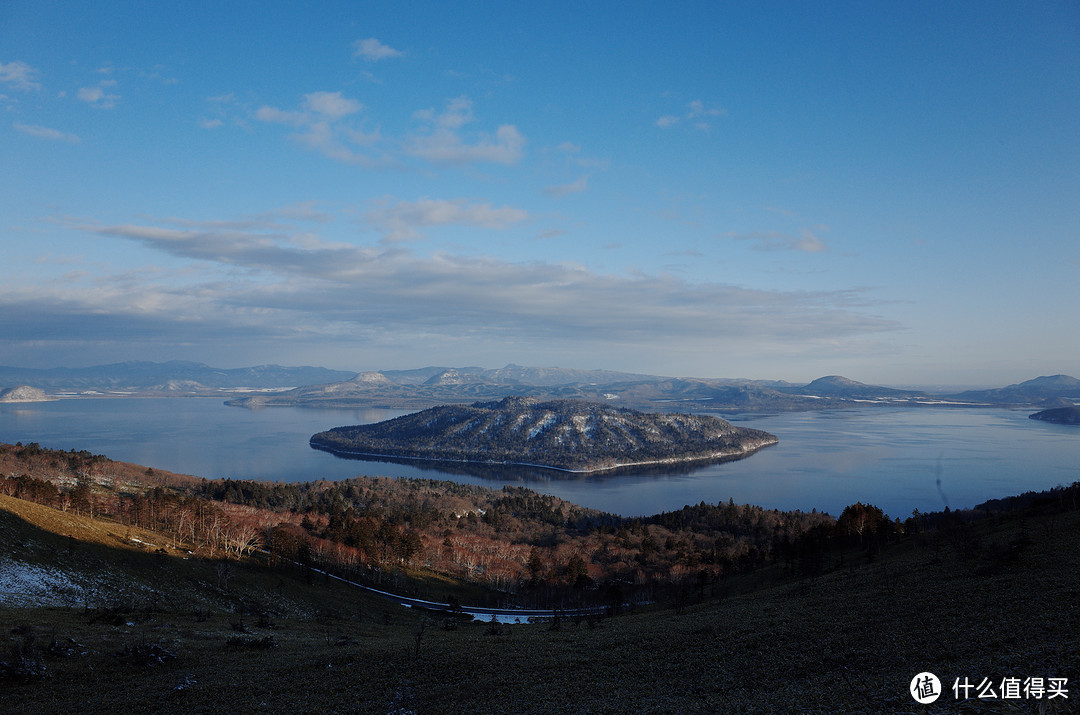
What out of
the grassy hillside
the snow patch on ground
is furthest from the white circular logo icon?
the snow patch on ground

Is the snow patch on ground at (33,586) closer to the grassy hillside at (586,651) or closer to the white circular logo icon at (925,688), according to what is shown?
the grassy hillside at (586,651)

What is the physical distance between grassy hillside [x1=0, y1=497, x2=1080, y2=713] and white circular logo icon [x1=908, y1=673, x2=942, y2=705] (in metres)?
0.29

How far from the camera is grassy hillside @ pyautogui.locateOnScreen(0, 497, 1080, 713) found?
1612cm

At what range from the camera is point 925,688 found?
13.9m

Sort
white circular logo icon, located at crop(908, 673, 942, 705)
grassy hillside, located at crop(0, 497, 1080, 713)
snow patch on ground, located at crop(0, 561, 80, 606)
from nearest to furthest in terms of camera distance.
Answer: white circular logo icon, located at crop(908, 673, 942, 705), grassy hillside, located at crop(0, 497, 1080, 713), snow patch on ground, located at crop(0, 561, 80, 606)

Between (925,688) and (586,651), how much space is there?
14.2 m

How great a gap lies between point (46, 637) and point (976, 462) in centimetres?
22787

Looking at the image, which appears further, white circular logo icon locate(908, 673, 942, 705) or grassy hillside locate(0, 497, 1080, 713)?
grassy hillside locate(0, 497, 1080, 713)

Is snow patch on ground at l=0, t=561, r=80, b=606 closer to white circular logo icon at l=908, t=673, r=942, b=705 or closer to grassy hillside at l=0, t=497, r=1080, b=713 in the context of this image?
grassy hillside at l=0, t=497, r=1080, b=713

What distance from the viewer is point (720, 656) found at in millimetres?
21234

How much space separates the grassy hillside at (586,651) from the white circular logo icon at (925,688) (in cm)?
29

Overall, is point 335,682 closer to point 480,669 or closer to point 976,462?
point 480,669

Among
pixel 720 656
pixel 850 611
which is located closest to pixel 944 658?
pixel 720 656

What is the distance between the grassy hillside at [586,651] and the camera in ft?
52.9
